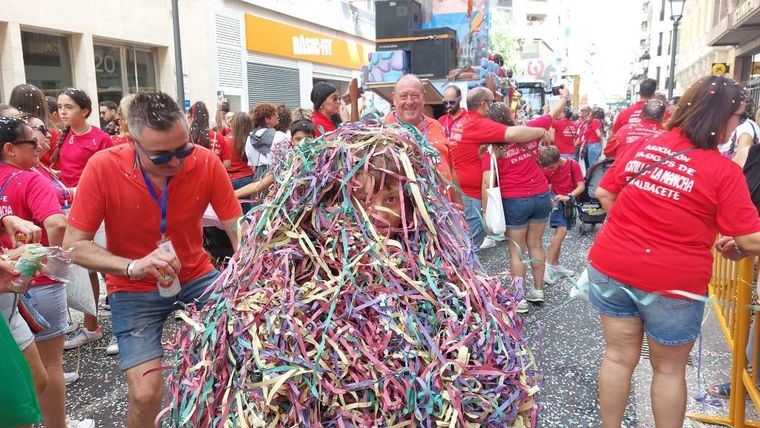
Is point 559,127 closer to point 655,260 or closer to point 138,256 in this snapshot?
point 655,260

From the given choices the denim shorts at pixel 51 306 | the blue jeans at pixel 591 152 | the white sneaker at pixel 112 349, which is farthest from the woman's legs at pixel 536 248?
the blue jeans at pixel 591 152

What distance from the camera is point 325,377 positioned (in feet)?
4.86

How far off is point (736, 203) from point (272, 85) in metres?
21.2

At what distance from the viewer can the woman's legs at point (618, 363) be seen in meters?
2.81

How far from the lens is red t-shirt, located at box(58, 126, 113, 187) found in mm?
4922

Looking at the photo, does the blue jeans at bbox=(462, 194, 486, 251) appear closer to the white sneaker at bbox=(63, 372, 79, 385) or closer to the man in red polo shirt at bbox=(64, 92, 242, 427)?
the man in red polo shirt at bbox=(64, 92, 242, 427)

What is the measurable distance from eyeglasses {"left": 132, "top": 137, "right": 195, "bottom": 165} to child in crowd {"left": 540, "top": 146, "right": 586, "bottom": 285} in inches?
179

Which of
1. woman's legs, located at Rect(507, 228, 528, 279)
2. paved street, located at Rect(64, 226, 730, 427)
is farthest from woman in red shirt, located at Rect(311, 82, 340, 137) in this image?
paved street, located at Rect(64, 226, 730, 427)

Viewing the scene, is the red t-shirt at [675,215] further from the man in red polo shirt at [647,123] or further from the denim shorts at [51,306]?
the man in red polo shirt at [647,123]

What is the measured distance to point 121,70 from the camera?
1547cm

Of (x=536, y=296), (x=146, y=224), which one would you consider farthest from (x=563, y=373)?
(x=146, y=224)

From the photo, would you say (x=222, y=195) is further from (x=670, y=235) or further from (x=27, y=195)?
(x=670, y=235)

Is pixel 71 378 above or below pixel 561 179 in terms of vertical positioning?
below

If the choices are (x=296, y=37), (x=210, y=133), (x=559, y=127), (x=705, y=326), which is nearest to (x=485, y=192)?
(x=705, y=326)
